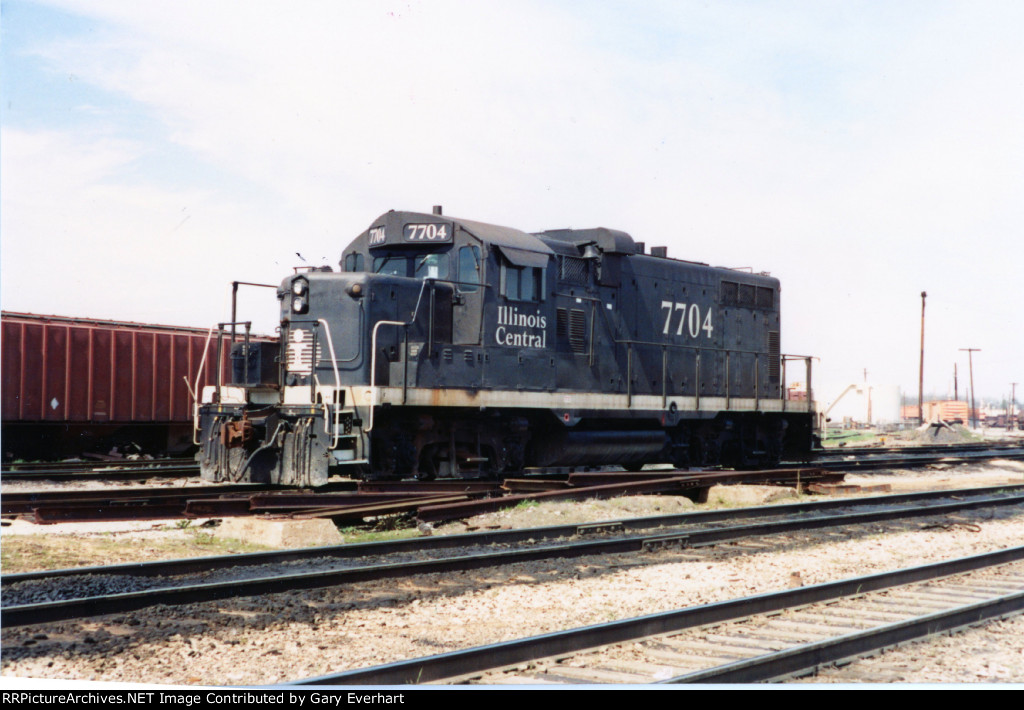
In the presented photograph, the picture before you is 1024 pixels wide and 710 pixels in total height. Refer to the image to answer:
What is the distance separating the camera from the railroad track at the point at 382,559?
609 centimetres

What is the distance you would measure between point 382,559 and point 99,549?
2647 mm

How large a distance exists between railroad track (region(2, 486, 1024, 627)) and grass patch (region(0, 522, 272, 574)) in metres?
0.90

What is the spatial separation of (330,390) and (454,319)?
85.2 inches

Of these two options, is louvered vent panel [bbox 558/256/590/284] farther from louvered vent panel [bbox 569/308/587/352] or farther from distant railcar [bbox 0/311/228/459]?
distant railcar [bbox 0/311/228/459]

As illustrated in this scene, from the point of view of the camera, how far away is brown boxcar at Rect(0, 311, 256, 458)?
17984mm

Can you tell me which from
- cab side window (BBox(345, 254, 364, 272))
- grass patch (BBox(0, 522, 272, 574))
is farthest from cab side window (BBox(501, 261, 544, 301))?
grass patch (BBox(0, 522, 272, 574))

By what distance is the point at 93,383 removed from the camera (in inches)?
739

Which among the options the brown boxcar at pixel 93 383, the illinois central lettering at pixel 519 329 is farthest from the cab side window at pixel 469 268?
the brown boxcar at pixel 93 383

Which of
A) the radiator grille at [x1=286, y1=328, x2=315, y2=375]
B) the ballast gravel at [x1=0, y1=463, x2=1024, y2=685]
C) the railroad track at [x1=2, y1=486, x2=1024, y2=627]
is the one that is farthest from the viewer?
the radiator grille at [x1=286, y1=328, x2=315, y2=375]

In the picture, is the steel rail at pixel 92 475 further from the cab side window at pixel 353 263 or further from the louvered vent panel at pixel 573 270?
the louvered vent panel at pixel 573 270

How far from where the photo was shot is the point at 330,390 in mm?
11125

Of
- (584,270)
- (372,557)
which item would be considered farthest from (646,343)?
(372,557)

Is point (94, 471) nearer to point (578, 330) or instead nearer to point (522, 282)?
point (522, 282)

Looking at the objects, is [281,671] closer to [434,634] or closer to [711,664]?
[434,634]
